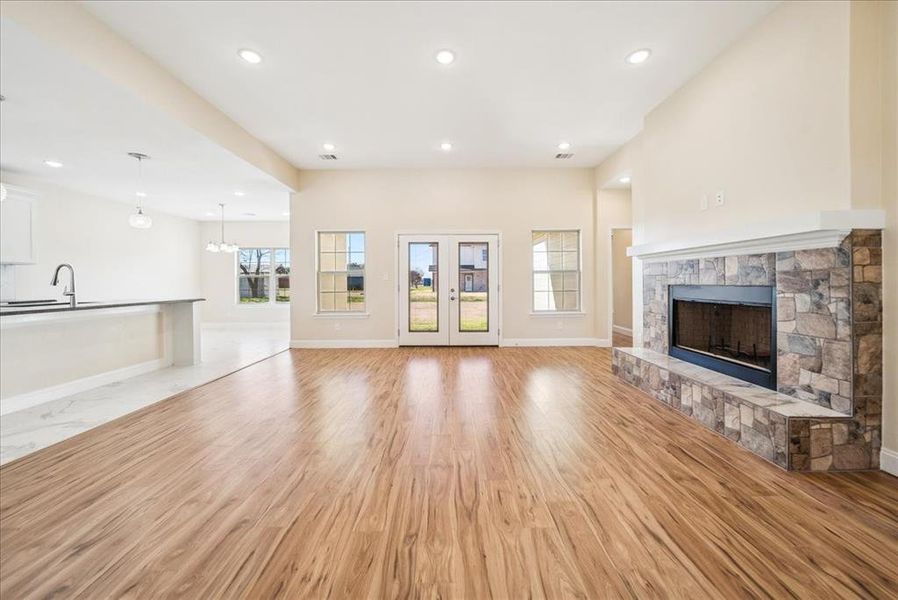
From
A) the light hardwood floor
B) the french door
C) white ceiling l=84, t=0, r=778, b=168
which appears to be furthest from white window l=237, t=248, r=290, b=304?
the light hardwood floor

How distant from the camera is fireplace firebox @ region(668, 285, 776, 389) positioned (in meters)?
2.90

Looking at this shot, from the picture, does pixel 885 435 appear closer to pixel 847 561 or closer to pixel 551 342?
pixel 847 561

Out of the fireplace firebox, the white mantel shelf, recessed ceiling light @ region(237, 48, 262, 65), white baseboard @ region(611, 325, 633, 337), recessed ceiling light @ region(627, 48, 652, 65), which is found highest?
recessed ceiling light @ region(627, 48, 652, 65)

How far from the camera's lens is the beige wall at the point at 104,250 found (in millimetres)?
6488

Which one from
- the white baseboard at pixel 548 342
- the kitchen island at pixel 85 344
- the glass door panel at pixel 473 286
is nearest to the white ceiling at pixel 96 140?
the kitchen island at pixel 85 344

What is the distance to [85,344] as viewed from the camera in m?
4.23

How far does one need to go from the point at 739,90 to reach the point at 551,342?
15.0 feet

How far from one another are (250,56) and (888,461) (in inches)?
217

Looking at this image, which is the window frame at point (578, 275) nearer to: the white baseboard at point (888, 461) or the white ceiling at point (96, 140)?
the white ceiling at point (96, 140)

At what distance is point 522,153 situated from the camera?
6.12 m

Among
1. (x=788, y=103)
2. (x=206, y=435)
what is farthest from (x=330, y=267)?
(x=788, y=103)

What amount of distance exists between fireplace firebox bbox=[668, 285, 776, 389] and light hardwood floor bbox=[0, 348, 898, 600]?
2.16 feet

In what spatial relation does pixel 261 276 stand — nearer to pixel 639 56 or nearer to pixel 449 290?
pixel 449 290

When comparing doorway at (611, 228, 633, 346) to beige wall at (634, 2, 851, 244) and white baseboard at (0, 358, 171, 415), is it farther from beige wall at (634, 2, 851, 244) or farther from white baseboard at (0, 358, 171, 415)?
white baseboard at (0, 358, 171, 415)
